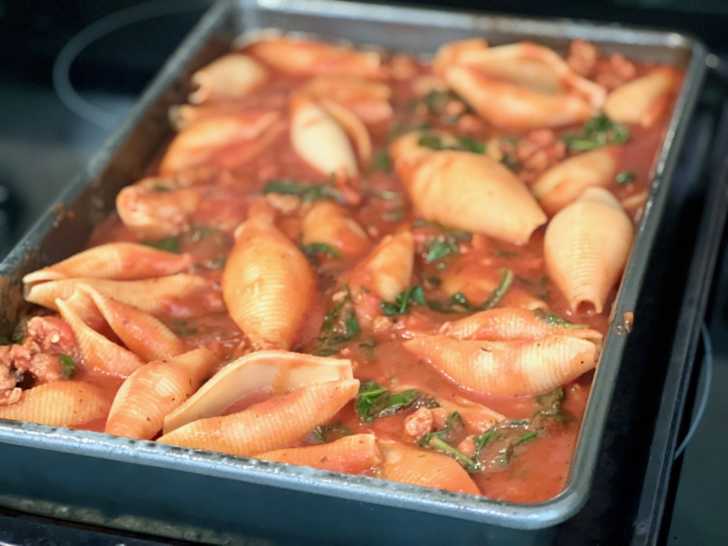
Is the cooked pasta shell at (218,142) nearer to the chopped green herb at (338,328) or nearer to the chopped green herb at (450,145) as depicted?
the chopped green herb at (450,145)

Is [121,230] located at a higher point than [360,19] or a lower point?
lower

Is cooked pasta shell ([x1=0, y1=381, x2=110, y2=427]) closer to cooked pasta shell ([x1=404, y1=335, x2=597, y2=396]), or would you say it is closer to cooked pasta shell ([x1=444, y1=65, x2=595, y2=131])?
cooked pasta shell ([x1=404, y1=335, x2=597, y2=396])

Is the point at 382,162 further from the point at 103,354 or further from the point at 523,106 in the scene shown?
the point at 103,354

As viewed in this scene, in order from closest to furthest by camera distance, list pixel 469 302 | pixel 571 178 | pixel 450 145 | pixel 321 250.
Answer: pixel 469 302, pixel 321 250, pixel 571 178, pixel 450 145

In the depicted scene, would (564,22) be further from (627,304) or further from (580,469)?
(580,469)

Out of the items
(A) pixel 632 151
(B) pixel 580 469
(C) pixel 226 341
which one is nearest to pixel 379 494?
(B) pixel 580 469

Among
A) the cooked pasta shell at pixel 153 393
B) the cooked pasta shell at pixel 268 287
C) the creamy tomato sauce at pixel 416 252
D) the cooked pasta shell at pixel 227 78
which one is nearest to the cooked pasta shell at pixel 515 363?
the creamy tomato sauce at pixel 416 252

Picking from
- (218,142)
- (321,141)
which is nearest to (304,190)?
(321,141)
